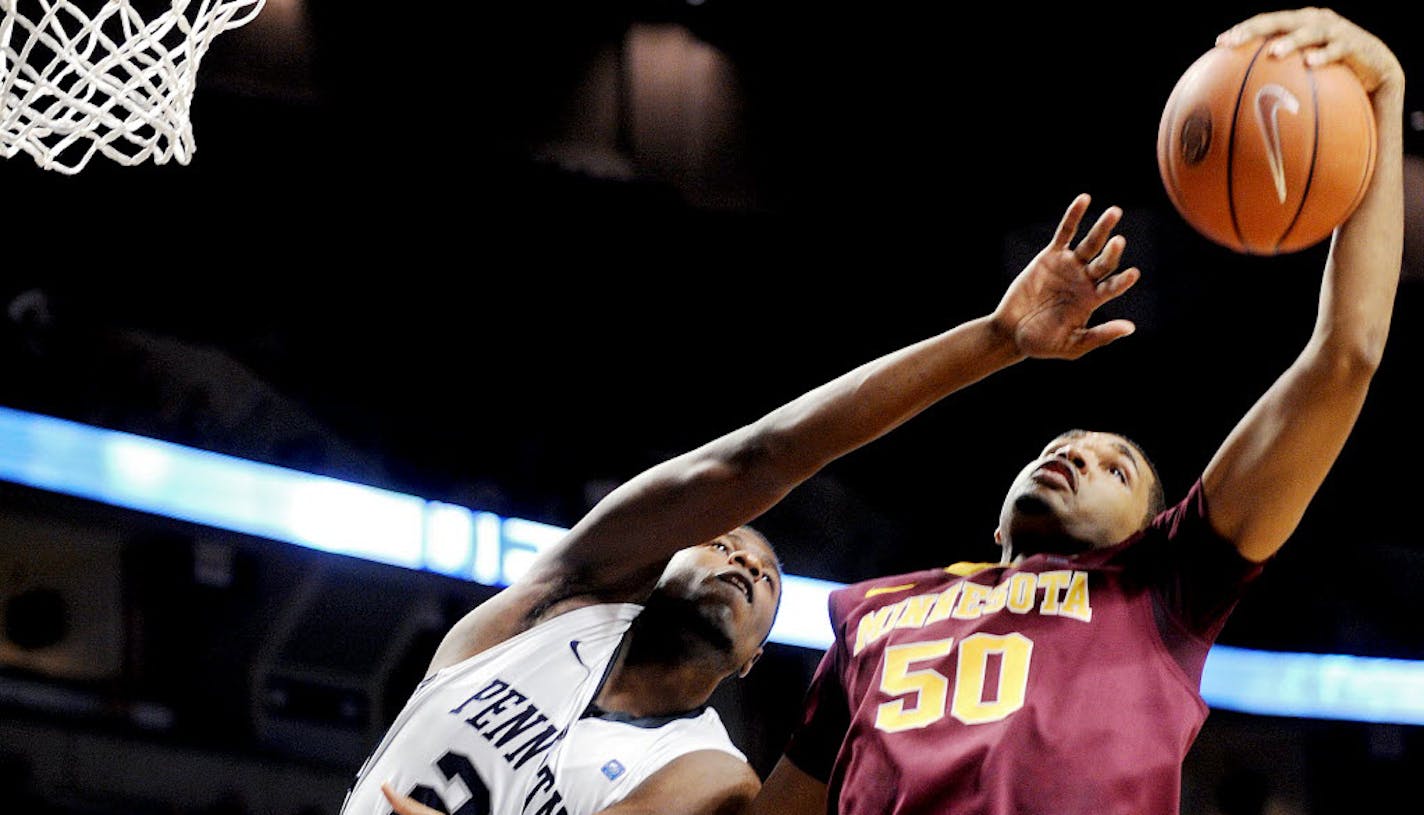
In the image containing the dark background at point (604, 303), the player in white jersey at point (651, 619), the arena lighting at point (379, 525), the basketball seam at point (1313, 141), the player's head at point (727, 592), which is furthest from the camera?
the dark background at point (604, 303)

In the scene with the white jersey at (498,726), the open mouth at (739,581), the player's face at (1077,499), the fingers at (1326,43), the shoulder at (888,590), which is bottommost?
the white jersey at (498,726)

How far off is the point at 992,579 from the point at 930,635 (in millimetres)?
155

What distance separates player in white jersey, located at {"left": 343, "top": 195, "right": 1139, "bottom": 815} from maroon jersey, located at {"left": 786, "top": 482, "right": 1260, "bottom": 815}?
349 mm

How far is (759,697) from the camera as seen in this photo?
23.7 ft

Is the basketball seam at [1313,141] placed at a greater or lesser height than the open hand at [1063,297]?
greater

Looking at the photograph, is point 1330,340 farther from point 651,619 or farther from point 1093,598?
point 651,619

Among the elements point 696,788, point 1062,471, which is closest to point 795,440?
point 1062,471

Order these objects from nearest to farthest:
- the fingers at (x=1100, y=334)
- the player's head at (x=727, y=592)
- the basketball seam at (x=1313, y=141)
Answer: the basketball seam at (x=1313, y=141)
the fingers at (x=1100, y=334)
the player's head at (x=727, y=592)

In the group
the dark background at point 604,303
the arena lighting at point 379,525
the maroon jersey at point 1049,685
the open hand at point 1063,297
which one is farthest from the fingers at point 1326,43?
the arena lighting at point 379,525

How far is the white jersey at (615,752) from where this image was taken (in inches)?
112

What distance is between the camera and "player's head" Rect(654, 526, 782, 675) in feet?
9.98

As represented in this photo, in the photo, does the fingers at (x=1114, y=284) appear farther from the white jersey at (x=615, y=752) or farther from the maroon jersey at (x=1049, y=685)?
the white jersey at (x=615, y=752)

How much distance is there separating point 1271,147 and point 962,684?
939 mm

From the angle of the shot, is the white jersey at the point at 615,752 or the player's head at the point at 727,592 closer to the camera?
the white jersey at the point at 615,752
